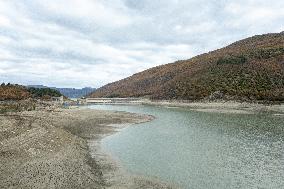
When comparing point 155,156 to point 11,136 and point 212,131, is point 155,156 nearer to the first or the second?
point 11,136

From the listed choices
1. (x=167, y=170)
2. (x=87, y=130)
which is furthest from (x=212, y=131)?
(x=167, y=170)

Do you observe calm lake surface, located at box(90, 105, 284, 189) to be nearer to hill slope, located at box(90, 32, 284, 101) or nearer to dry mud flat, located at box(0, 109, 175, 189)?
dry mud flat, located at box(0, 109, 175, 189)

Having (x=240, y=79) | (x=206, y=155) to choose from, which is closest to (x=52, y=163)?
(x=206, y=155)

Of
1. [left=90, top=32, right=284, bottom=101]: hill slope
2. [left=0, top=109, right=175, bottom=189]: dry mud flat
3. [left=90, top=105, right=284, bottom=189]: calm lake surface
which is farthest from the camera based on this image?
[left=90, top=32, right=284, bottom=101]: hill slope

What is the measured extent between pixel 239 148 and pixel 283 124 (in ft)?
96.8

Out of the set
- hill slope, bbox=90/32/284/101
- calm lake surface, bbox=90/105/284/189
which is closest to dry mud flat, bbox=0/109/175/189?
calm lake surface, bbox=90/105/284/189

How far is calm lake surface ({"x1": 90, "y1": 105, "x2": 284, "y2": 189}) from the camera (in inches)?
1252

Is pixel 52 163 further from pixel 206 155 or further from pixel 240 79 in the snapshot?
pixel 240 79

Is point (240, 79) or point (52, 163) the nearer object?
point (52, 163)

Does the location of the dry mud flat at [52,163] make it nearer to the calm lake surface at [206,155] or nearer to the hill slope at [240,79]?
the calm lake surface at [206,155]

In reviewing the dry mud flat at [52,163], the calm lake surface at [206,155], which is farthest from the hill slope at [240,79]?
the dry mud flat at [52,163]

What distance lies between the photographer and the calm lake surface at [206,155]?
31812 millimetres

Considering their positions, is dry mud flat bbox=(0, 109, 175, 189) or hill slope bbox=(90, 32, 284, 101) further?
hill slope bbox=(90, 32, 284, 101)

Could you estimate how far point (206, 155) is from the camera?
42.4 m
